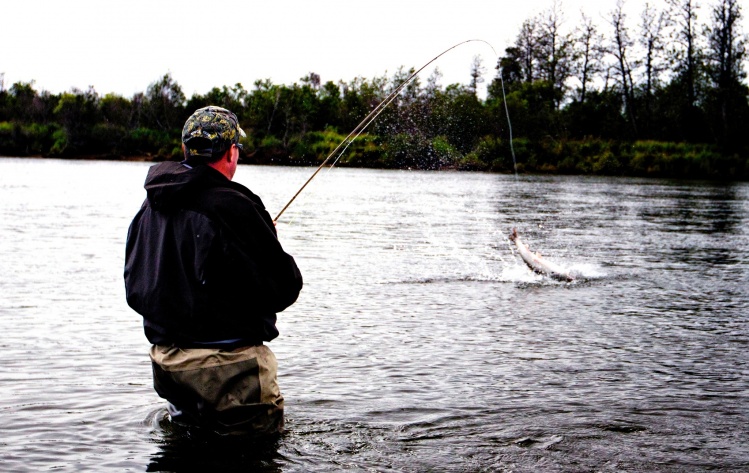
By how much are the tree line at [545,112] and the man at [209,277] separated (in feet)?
148

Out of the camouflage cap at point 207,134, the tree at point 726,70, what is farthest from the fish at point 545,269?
the tree at point 726,70

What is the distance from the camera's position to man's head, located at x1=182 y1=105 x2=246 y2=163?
3.86 metres

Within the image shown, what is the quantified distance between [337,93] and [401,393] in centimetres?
6703

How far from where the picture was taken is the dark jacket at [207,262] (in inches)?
145

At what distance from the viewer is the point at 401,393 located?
19.6 feet

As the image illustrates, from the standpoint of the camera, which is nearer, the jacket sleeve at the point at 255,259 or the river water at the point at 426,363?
the jacket sleeve at the point at 255,259

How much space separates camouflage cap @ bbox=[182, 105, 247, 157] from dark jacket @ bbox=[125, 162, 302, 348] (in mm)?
105

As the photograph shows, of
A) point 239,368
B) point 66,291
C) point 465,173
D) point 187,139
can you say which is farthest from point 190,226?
point 465,173

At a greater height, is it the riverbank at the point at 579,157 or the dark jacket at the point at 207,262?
the riverbank at the point at 579,157

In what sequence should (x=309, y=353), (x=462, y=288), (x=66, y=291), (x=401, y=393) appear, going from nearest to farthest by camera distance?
1. (x=401, y=393)
2. (x=309, y=353)
3. (x=66, y=291)
4. (x=462, y=288)

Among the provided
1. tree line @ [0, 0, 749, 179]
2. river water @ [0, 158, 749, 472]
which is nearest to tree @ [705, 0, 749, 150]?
tree line @ [0, 0, 749, 179]

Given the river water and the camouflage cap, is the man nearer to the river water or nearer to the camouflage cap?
the camouflage cap

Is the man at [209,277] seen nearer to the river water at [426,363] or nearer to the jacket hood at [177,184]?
the jacket hood at [177,184]

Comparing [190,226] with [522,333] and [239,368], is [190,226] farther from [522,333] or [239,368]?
[522,333]
